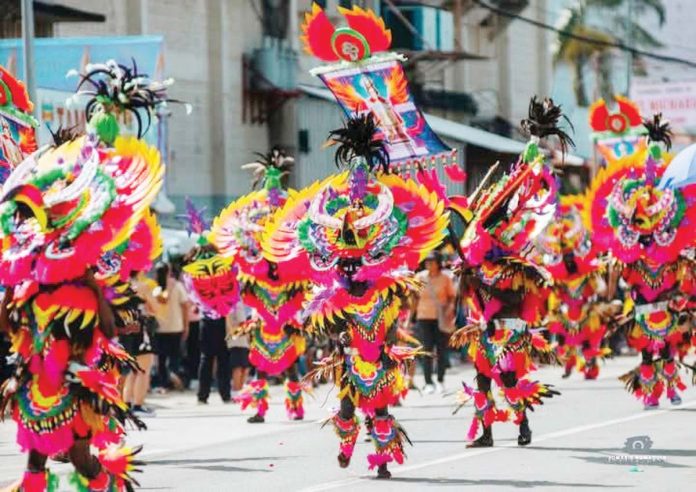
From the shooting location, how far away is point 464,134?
109 feet

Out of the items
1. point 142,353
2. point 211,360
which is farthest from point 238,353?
point 142,353

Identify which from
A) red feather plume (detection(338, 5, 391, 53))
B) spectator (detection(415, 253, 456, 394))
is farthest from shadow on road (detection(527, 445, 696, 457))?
spectator (detection(415, 253, 456, 394))

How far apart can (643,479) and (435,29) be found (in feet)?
83.9

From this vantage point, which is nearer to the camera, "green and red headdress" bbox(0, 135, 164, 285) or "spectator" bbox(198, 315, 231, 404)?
"green and red headdress" bbox(0, 135, 164, 285)

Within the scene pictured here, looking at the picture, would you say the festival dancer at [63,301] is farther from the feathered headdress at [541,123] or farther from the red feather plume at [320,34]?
the feathered headdress at [541,123]

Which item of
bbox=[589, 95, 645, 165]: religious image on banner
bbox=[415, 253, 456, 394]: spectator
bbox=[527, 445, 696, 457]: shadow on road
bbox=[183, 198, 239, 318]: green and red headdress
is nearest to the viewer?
bbox=[527, 445, 696, 457]: shadow on road

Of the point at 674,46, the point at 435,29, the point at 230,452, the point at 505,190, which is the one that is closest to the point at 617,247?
the point at 505,190

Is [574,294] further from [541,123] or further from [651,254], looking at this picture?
[541,123]

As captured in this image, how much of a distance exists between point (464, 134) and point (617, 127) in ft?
34.5

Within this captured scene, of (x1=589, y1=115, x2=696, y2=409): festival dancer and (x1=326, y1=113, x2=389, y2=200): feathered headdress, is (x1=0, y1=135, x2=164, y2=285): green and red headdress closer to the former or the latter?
(x1=326, y1=113, x2=389, y2=200): feathered headdress

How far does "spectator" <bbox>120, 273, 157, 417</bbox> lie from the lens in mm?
17891

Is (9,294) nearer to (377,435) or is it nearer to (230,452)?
(377,435)

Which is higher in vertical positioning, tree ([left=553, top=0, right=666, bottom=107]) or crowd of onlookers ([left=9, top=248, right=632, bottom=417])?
tree ([left=553, top=0, right=666, bottom=107])

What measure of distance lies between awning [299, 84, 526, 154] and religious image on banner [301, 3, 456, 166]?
16.8 meters
